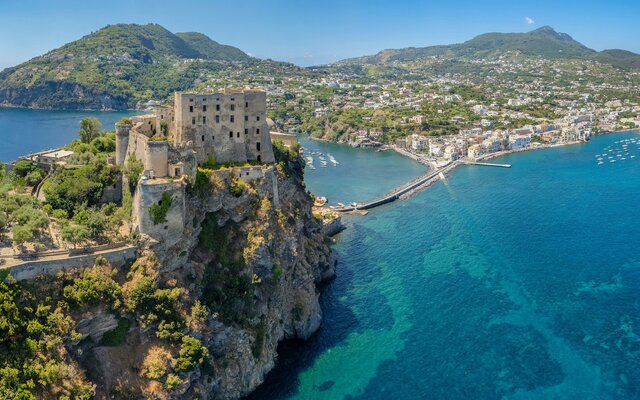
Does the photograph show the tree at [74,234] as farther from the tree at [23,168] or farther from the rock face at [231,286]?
the tree at [23,168]

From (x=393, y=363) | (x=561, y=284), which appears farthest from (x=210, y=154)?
(x=561, y=284)

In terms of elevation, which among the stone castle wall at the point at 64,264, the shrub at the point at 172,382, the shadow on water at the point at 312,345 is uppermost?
the stone castle wall at the point at 64,264

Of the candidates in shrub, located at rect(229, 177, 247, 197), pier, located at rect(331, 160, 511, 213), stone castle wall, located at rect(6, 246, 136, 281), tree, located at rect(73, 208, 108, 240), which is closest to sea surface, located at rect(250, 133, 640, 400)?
pier, located at rect(331, 160, 511, 213)

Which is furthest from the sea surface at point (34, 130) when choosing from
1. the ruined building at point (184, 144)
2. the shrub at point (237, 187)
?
the shrub at point (237, 187)

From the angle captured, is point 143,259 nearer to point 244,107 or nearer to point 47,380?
point 47,380

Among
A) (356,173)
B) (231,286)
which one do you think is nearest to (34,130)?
(356,173)

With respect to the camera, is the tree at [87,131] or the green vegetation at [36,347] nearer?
the green vegetation at [36,347]
